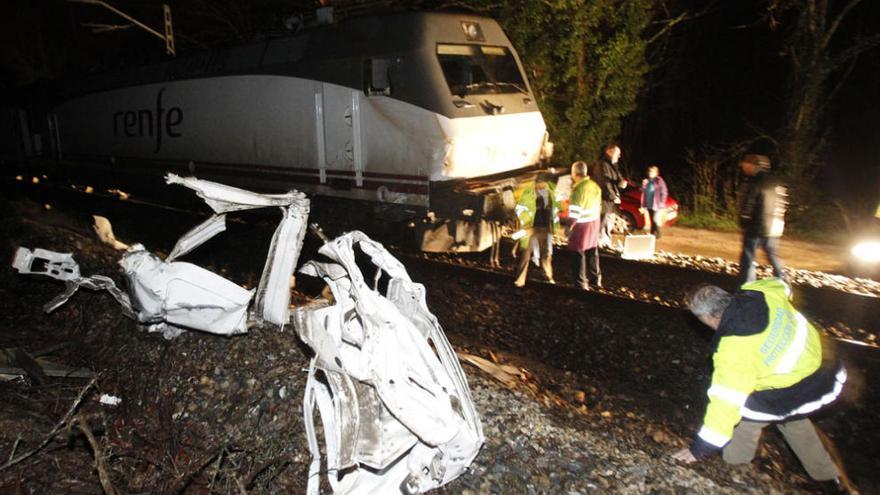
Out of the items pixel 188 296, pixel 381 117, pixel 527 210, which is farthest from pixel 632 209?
pixel 188 296

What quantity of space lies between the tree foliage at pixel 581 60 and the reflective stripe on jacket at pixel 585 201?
6487 millimetres

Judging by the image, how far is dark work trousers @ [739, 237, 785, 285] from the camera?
20.6 ft

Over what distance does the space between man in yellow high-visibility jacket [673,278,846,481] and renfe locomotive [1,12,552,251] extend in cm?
426

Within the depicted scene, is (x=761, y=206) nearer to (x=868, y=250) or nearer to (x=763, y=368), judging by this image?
(x=868, y=250)

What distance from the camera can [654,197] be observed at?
9688 millimetres

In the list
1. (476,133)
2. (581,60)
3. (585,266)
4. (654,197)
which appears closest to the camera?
(585,266)

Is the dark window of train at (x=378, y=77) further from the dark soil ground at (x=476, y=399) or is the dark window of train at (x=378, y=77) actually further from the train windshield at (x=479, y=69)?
the dark soil ground at (x=476, y=399)

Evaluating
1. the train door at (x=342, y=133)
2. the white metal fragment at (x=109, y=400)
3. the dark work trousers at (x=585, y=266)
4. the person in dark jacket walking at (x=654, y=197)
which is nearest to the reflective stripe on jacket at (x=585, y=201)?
the dark work trousers at (x=585, y=266)

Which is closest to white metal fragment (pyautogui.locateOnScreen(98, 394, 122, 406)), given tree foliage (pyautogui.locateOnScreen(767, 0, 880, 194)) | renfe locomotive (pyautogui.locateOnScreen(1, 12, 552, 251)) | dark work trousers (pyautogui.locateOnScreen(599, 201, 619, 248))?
renfe locomotive (pyautogui.locateOnScreen(1, 12, 552, 251))

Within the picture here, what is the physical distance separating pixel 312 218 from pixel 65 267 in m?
4.52

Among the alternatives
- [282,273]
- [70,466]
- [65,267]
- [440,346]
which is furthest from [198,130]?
→ [440,346]

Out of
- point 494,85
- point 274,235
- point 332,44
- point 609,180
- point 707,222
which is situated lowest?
point 707,222

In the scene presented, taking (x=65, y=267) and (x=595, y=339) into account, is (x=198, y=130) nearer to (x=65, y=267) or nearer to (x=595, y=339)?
(x=65, y=267)

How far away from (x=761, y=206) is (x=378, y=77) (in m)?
4.81
